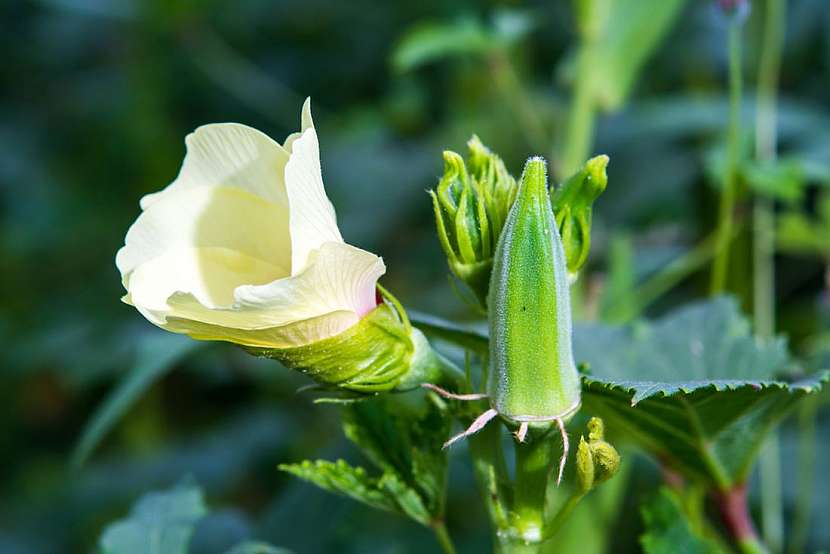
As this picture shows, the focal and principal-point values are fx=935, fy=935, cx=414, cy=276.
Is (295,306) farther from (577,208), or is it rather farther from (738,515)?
(738,515)

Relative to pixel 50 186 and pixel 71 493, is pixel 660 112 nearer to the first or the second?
pixel 71 493

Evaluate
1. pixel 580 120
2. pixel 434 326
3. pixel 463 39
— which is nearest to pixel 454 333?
pixel 434 326

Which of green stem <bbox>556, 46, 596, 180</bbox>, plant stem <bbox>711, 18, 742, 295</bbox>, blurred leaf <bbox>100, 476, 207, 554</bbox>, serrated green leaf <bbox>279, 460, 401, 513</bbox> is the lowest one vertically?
blurred leaf <bbox>100, 476, 207, 554</bbox>

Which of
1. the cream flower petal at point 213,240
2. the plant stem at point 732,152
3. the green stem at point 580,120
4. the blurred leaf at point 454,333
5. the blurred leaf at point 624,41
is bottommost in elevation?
the blurred leaf at point 454,333

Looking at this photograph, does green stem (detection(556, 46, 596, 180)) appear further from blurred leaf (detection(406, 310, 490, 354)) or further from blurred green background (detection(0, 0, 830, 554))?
blurred leaf (detection(406, 310, 490, 354))

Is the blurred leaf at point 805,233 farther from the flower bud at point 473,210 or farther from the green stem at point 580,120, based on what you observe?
the flower bud at point 473,210

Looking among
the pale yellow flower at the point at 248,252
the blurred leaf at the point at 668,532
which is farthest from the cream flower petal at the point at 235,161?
the blurred leaf at the point at 668,532

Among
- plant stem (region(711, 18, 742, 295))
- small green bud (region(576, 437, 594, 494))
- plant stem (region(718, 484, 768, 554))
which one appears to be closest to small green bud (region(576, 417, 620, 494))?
small green bud (region(576, 437, 594, 494))
